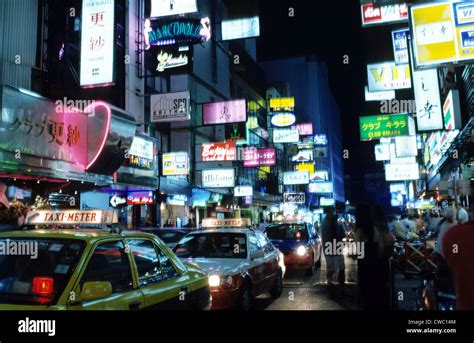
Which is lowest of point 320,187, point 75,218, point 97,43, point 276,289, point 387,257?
point 276,289

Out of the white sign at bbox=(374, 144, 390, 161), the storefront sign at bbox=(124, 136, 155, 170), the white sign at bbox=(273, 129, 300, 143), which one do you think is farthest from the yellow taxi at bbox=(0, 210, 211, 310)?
the white sign at bbox=(273, 129, 300, 143)

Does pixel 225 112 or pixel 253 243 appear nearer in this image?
pixel 253 243

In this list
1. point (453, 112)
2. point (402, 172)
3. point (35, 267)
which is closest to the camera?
point (35, 267)

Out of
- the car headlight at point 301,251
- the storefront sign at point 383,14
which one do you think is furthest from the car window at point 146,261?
the storefront sign at point 383,14

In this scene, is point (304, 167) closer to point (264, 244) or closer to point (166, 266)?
point (264, 244)

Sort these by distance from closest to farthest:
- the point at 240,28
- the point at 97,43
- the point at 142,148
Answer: the point at 97,43 < the point at 142,148 < the point at 240,28

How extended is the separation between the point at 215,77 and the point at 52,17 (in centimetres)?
1828

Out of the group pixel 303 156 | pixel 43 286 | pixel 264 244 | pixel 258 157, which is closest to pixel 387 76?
pixel 264 244

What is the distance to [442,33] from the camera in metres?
10.4

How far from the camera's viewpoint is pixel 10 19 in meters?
14.1

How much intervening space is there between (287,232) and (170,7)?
10.2m

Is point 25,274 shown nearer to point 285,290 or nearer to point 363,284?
point 363,284

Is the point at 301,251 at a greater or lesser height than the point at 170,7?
lesser

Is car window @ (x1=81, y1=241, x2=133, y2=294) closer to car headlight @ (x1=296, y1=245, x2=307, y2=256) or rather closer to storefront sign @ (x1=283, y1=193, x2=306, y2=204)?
car headlight @ (x1=296, y1=245, x2=307, y2=256)
